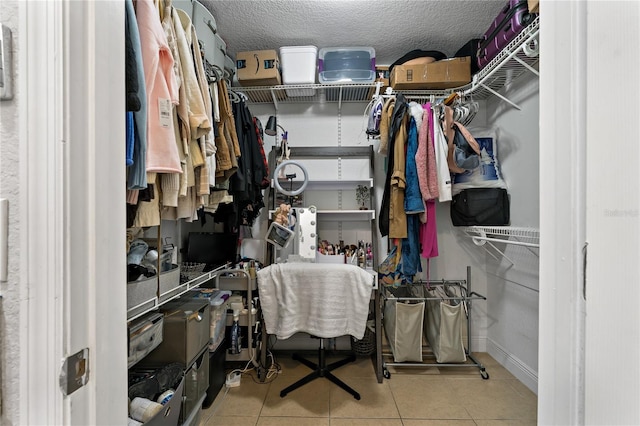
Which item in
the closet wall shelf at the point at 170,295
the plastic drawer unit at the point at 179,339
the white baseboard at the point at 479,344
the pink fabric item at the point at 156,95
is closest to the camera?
the pink fabric item at the point at 156,95

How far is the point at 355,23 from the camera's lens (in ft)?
6.44

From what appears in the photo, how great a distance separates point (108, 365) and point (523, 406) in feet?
7.52

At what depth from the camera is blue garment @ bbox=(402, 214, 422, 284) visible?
6.41ft

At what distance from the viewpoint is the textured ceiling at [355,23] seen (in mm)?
1797

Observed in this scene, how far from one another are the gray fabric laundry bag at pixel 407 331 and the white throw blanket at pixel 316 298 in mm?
419

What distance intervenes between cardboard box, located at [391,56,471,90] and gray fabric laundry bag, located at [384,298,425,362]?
1.65m

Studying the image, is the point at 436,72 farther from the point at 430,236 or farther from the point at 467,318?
the point at 467,318

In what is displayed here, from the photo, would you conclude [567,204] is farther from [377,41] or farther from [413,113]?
[377,41]

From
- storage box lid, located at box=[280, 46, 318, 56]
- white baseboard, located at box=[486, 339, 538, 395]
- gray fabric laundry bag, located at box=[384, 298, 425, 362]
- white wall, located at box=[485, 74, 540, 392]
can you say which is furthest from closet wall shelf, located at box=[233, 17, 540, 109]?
white baseboard, located at box=[486, 339, 538, 395]

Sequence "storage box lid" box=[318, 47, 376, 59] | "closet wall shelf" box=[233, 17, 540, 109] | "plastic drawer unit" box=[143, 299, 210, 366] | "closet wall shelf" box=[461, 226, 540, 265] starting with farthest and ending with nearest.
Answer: "storage box lid" box=[318, 47, 376, 59] → "closet wall shelf" box=[461, 226, 540, 265] → "closet wall shelf" box=[233, 17, 540, 109] → "plastic drawer unit" box=[143, 299, 210, 366]

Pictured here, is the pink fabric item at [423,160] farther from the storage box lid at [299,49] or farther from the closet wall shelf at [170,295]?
the closet wall shelf at [170,295]

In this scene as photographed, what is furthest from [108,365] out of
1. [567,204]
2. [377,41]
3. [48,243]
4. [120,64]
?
[377,41]

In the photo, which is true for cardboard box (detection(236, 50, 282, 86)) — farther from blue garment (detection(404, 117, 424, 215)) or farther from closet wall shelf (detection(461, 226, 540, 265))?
closet wall shelf (detection(461, 226, 540, 265))

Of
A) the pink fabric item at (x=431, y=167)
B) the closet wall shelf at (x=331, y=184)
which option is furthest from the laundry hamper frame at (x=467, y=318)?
the closet wall shelf at (x=331, y=184)
